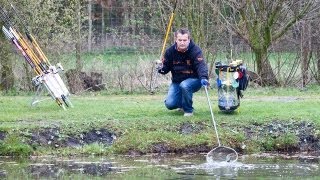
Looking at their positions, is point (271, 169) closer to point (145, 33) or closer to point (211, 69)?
point (211, 69)

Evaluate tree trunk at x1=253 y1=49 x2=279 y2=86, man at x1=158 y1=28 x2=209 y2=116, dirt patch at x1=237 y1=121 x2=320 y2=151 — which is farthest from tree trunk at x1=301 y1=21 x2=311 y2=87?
dirt patch at x1=237 y1=121 x2=320 y2=151

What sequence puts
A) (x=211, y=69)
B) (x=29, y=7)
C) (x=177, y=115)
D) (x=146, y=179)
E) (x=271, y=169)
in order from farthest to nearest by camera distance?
(x=211, y=69), (x=29, y=7), (x=177, y=115), (x=271, y=169), (x=146, y=179)

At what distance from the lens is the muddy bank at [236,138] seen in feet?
42.4

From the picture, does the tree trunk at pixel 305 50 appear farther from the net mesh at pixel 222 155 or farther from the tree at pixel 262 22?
the net mesh at pixel 222 155

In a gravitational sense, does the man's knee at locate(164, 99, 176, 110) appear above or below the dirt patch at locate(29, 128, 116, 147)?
above

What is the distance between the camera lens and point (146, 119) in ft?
45.6

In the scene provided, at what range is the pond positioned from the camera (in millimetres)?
10734

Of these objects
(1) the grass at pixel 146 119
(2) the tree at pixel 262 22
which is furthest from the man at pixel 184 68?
(2) the tree at pixel 262 22

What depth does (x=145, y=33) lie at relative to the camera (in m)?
22.6

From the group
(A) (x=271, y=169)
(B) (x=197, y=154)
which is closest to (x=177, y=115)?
(B) (x=197, y=154)

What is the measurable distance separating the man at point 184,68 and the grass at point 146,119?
0.27m

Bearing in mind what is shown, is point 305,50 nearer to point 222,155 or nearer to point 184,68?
point 184,68

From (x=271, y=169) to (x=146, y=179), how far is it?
6.21 ft

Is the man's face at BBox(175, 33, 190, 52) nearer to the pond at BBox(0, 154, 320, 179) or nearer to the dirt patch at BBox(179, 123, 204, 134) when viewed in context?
the dirt patch at BBox(179, 123, 204, 134)
